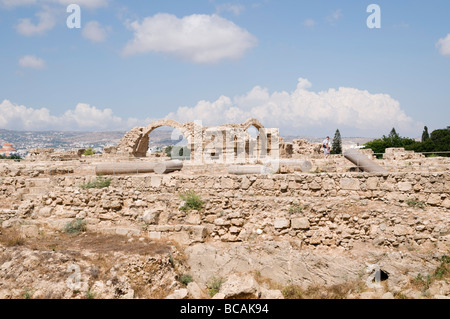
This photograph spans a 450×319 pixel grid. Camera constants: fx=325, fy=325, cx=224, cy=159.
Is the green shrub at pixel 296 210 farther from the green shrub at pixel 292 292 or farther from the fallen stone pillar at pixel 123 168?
the fallen stone pillar at pixel 123 168

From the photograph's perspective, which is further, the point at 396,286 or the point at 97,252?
the point at 97,252

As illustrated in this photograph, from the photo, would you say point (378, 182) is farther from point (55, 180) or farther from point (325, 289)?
point (55, 180)

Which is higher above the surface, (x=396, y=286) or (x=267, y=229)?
(x=267, y=229)

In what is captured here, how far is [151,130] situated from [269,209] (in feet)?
64.3

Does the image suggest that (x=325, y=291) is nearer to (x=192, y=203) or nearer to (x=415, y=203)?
(x=415, y=203)

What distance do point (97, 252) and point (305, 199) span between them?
578 centimetres

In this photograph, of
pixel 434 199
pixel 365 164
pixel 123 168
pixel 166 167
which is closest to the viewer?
pixel 434 199

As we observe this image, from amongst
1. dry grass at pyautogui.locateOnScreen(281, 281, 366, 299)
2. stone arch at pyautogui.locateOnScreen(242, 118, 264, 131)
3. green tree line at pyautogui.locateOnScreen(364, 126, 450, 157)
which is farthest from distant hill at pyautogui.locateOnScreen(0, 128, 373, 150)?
dry grass at pyautogui.locateOnScreen(281, 281, 366, 299)

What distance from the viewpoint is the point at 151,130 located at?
89.1 ft

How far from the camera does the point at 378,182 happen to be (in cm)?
933

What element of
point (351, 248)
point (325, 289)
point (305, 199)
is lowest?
point (325, 289)

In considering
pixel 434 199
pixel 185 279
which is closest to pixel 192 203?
pixel 185 279

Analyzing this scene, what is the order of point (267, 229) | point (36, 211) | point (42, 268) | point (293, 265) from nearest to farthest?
1. point (42, 268)
2. point (293, 265)
3. point (267, 229)
4. point (36, 211)

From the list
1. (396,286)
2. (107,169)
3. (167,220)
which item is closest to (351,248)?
(396,286)
